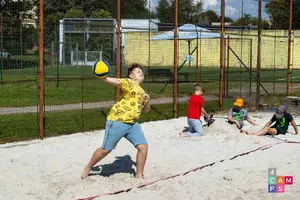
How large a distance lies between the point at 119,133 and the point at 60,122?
526cm

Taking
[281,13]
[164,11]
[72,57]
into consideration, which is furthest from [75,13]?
[281,13]

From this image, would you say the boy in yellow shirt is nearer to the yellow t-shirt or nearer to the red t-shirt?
the yellow t-shirt

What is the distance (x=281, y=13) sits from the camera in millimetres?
23516

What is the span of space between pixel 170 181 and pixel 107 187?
2.76ft

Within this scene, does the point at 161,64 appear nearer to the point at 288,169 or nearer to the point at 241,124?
the point at 241,124

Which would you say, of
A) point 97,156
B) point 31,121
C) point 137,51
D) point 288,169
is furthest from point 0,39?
point 288,169

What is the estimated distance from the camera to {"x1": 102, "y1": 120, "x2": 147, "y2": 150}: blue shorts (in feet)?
19.4

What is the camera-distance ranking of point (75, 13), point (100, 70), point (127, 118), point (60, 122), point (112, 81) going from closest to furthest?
point (100, 70)
point (112, 81)
point (127, 118)
point (60, 122)
point (75, 13)

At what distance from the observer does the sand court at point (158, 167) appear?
5559 mm

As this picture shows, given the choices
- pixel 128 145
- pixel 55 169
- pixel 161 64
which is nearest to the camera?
pixel 55 169

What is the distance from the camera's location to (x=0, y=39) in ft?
44.8

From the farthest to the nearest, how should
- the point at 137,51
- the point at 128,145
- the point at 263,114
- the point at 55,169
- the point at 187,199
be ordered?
the point at 137,51, the point at 263,114, the point at 128,145, the point at 55,169, the point at 187,199

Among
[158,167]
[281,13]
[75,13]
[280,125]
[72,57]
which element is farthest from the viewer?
A: [281,13]

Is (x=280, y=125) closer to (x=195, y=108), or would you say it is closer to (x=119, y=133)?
(x=195, y=108)
